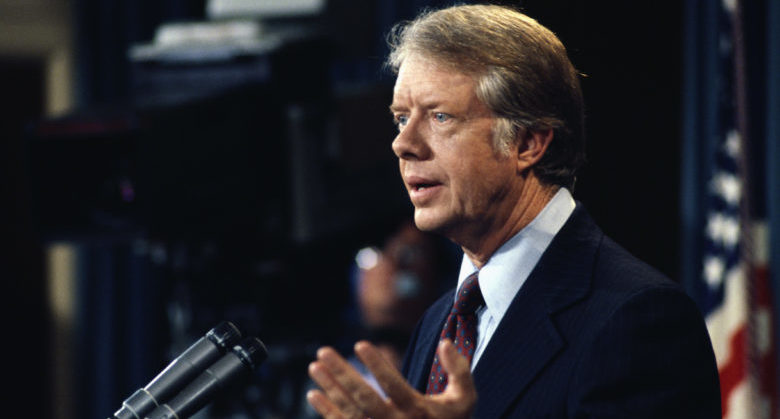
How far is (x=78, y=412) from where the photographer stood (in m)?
4.67

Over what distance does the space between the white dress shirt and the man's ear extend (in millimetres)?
66

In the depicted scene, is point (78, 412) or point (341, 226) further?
point (78, 412)

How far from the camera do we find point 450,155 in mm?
1295

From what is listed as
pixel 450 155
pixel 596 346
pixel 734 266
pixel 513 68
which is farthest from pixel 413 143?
pixel 734 266

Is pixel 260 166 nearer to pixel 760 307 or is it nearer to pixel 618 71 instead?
pixel 618 71

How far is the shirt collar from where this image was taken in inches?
51.2

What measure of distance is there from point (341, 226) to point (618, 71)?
117 centimetres

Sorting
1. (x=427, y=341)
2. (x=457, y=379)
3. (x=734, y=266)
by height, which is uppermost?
(x=457, y=379)

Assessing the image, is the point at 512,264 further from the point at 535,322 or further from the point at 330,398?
the point at 330,398

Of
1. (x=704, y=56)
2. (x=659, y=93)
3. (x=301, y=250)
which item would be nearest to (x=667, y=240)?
(x=659, y=93)

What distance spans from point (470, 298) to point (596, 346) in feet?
0.88

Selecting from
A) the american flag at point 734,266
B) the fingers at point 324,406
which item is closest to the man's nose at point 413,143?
the fingers at point 324,406

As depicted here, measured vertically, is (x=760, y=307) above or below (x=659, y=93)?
below

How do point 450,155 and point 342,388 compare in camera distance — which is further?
point 450,155
